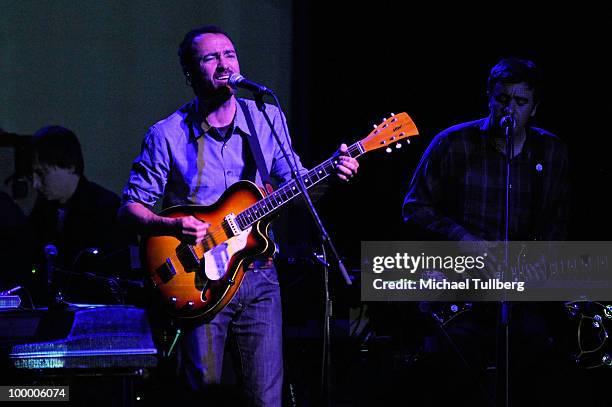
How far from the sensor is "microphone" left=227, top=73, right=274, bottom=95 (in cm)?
310

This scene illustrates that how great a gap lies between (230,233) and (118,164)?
289 centimetres

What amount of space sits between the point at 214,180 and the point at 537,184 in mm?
1809

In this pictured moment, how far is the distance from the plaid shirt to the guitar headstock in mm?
755

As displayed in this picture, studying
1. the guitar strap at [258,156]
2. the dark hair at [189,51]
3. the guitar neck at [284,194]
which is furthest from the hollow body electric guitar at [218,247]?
the dark hair at [189,51]

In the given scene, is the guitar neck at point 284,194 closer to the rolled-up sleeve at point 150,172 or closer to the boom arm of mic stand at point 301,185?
the boom arm of mic stand at point 301,185

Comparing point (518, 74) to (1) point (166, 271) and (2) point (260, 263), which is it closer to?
(2) point (260, 263)

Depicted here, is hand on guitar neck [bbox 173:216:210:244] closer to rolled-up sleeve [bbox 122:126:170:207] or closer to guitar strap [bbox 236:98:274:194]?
rolled-up sleeve [bbox 122:126:170:207]

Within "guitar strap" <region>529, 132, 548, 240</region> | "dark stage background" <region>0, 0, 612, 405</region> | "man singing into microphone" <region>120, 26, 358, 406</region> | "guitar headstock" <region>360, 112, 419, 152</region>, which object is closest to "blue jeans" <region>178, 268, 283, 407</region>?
"man singing into microphone" <region>120, 26, 358, 406</region>

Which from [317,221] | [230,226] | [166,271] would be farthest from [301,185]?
[166,271]

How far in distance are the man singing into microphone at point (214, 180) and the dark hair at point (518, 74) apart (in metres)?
1.31

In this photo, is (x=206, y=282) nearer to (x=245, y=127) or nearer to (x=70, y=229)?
(x=245, y=127)

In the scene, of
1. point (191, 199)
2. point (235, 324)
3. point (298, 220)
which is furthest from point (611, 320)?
point (298, 220)

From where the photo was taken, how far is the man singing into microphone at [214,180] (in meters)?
3.32

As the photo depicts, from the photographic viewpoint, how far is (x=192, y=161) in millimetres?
3447
